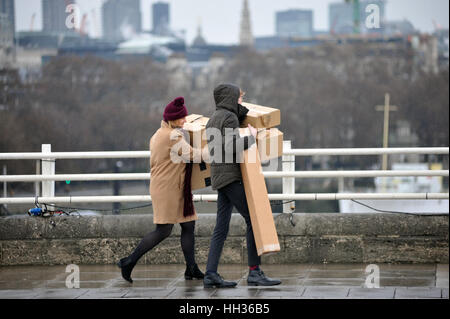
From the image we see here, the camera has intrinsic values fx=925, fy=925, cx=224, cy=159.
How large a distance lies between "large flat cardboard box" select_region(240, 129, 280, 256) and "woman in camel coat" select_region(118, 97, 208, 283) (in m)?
0.45

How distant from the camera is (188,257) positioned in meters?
8.51

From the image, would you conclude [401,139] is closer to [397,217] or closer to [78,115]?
[78,115]

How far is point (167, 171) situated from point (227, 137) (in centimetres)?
73

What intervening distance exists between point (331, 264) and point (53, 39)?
126 metres

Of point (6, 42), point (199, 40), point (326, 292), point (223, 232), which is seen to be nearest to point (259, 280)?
point (223, 232)

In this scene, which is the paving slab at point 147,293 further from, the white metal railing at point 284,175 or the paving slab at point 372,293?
the paving slab at point 372,293

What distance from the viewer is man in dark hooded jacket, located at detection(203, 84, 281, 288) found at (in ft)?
25.7

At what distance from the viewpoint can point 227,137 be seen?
25.6 feet

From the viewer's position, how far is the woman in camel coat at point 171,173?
26.8ft

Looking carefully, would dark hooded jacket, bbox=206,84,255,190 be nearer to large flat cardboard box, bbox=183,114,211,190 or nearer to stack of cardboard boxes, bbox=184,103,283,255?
stack of cardboard boxes, bbox=184,103,283,255

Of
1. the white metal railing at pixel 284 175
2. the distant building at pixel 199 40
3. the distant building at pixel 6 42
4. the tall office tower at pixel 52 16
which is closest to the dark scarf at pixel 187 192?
the white metal railing at pixel 284 175

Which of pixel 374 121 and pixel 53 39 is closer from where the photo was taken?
pixel 374 121

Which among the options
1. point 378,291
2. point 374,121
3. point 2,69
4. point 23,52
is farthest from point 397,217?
point 23,52

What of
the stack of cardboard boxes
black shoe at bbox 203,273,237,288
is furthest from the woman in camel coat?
black shoe at bbox 203,273,237,288
